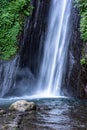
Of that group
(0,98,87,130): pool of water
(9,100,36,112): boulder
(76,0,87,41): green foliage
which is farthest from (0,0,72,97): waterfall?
(9,100,36,112): boulder

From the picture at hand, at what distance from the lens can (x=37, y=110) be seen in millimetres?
10227

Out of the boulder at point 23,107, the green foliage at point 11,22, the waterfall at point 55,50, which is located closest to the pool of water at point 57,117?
the boulder at point 23,107

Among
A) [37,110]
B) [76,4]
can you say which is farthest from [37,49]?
[37,110]

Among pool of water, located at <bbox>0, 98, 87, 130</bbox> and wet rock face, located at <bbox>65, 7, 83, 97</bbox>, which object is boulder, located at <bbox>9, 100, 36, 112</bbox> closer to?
pool of water, located at <bbox>0, 98, 87, 130</bbox>

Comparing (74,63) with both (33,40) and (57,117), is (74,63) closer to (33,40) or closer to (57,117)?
(33,40)

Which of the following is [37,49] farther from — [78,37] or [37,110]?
[37,110]

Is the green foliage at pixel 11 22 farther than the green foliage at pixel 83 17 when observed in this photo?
Yes

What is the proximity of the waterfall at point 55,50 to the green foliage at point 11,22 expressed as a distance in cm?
129

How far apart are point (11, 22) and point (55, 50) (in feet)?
7.98

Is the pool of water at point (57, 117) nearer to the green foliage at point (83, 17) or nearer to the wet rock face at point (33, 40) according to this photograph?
the green foliage at point (83, 17)

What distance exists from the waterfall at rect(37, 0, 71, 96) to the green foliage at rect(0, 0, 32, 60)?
1.29 m

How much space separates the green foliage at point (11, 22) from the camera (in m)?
15.7

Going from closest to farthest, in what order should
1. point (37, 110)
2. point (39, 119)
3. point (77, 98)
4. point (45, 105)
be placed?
point (39, 119) < point (37, 110) < point (45, 105) < point (77, 98)

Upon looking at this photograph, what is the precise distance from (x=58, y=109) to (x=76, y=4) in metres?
5.98
